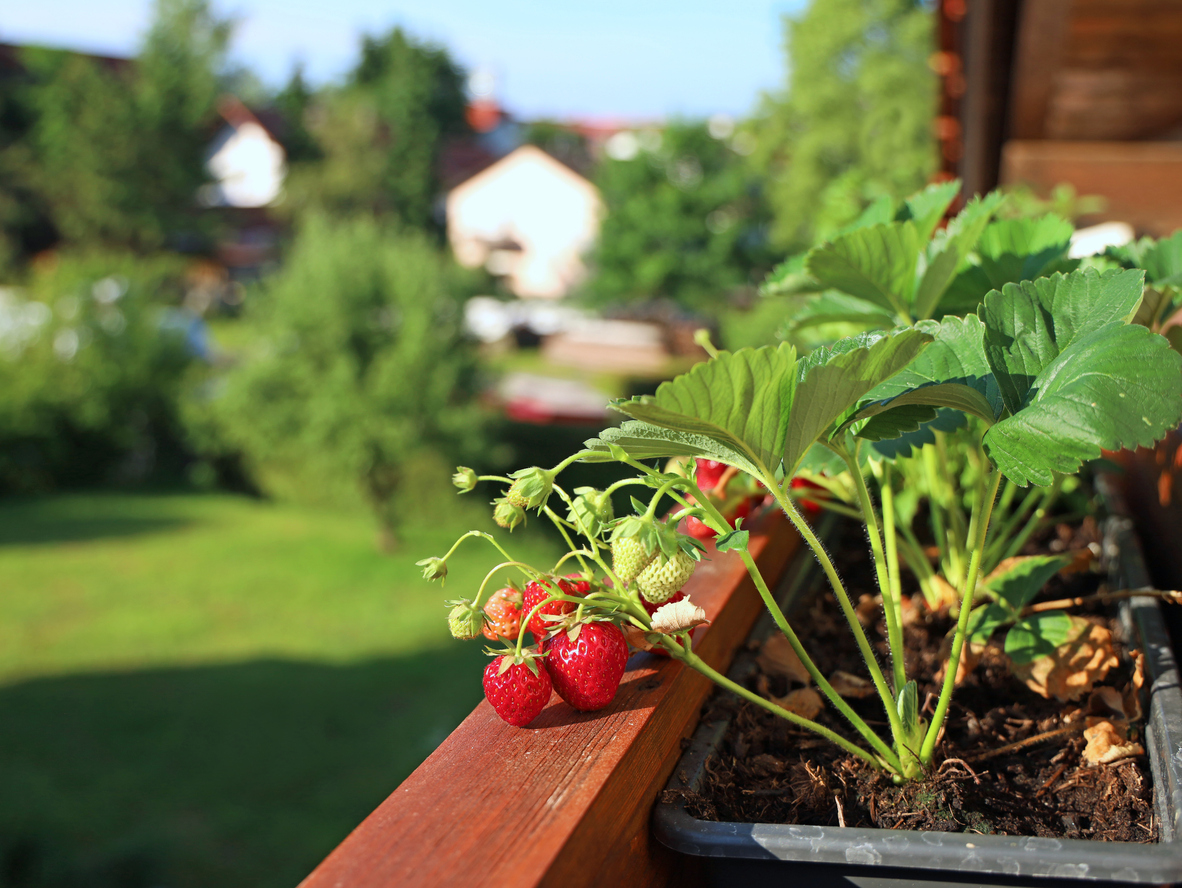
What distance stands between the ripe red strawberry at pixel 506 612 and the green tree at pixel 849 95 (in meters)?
16.3

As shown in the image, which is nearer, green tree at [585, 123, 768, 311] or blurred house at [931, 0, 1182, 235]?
blurred house at [931, 0, 1182, 235]

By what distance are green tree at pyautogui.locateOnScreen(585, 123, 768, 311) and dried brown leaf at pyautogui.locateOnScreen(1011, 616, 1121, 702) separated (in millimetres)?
26011

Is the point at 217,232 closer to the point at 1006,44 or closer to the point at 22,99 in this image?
the point at 22,99

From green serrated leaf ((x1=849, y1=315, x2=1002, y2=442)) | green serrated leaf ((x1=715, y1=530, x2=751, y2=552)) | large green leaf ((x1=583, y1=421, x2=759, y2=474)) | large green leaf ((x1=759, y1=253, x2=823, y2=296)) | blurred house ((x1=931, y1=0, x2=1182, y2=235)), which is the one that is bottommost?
green serrated leaf ((x1=715, y1=530, x2=751, y2=552))

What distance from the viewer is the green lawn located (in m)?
5.85

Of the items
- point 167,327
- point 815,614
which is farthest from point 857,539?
point 167,327

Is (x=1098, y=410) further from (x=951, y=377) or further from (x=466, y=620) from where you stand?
(x=466, y=620)

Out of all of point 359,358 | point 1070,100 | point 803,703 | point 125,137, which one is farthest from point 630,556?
point 125,137

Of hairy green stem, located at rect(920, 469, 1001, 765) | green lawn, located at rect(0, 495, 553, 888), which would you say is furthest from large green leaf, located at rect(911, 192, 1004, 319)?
green lawn, located at rect(0, 495, 553, 888)

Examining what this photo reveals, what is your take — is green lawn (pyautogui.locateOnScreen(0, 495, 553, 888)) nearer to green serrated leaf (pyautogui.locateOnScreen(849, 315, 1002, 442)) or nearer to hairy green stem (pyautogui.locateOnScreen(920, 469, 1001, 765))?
hairy green stem (pyautogui.locateOnScreen(920, 469, 1001, 765))

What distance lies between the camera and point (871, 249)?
0.89m

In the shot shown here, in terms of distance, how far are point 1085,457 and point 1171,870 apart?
25 cm

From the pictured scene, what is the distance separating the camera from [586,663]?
69 centimetres

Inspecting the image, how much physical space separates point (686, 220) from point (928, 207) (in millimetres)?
26279
